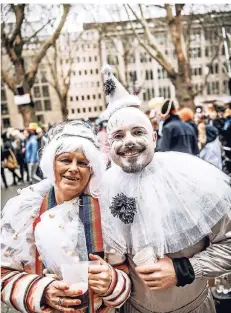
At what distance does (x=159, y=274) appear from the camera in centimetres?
125

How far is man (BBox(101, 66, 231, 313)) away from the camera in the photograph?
126 centimetres

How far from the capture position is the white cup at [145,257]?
1253 millimetres

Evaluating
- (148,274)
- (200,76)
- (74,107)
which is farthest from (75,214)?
(200,76)

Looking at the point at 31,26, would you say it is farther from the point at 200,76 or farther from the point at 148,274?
the point at 200,76

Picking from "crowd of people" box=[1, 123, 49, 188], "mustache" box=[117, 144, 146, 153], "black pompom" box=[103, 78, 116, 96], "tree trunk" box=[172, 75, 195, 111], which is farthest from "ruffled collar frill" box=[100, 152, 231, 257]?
"tree trunk" box=[172, 75, 195, 111]

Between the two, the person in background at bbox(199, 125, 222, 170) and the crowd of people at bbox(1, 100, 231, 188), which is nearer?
the crowd of people at bbox(1, 100, 231, 188)

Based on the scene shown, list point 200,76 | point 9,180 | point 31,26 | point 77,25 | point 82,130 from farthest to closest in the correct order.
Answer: point 200,76, point 31,26, point 9,180, point 77,25, point 82,130

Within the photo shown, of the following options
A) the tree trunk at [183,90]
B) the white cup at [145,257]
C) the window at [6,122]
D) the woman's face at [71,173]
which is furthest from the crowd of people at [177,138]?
the window at [6,122]

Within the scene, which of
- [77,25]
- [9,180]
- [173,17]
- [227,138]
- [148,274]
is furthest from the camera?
[9,180]

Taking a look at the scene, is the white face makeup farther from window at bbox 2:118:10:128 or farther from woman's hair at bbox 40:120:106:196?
window at bbox 2:118:10:128

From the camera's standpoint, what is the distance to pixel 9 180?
29.7ft

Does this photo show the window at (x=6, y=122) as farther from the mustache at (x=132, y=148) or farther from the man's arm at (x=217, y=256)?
the man's arm at (x=217, y=256)

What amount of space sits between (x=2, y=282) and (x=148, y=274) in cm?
54

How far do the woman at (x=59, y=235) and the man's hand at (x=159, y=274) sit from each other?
8 cm
